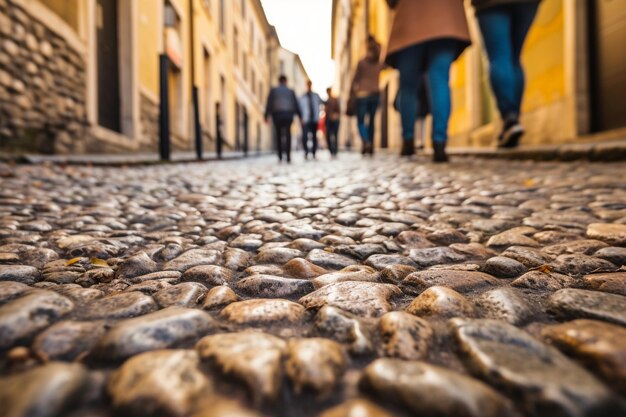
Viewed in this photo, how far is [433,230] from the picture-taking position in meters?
1.66

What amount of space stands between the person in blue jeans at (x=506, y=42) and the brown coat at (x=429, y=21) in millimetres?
186

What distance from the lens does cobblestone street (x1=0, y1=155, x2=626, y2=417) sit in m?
0.56

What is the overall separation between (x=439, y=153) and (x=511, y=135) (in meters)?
0.75

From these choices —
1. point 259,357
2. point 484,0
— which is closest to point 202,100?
point 484,0

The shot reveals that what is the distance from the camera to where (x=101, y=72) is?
7.53 meters

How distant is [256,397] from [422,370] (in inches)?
9.4

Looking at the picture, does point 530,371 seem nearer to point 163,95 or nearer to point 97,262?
point 97,262

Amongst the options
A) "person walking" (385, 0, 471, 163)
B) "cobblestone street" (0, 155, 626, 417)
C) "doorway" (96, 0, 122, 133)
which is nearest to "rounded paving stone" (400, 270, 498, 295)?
"cobblestone street" (0, 155, 626, 417)

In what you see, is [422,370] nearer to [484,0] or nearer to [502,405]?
[502,405]

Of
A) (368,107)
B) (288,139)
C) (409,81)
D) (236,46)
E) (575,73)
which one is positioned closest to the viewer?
(409,81)

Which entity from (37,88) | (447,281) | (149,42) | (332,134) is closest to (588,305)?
(447,281)

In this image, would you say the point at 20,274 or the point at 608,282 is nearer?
the point at 608,282

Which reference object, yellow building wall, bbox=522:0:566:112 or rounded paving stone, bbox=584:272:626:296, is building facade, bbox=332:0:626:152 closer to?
yellow building wall, bbox=522:0:566:112

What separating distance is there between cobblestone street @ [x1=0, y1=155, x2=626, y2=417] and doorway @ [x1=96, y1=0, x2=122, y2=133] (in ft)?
20.7
